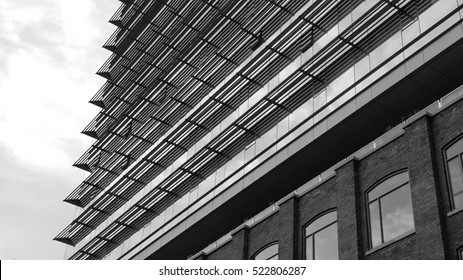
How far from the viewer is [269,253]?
31984 mm

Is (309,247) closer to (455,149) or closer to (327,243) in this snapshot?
(327,243)

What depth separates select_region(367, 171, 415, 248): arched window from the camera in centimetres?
2528

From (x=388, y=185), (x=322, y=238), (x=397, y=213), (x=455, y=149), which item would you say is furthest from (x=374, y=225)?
(x=455, y=149)

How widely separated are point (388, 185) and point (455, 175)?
10.6ft

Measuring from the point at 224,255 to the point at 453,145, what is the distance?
14.2 meters

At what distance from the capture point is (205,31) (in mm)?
45906

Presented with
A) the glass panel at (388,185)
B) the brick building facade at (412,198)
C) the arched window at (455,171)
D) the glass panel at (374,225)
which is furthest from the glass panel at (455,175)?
the glass panel at (374,225)

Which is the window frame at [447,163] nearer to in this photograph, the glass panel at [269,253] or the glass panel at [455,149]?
the glass panel at [455,149]

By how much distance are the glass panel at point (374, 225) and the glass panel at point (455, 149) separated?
367 cm

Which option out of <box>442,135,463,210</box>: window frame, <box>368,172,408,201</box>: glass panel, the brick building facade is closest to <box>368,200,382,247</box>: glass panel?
the brick building facade

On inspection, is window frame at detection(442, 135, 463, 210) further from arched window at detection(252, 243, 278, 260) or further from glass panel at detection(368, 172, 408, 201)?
arched window at detection(252, 243, 278, 260)

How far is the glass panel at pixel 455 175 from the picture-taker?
77.9 ft

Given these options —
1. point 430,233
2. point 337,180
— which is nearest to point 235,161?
point 337,180

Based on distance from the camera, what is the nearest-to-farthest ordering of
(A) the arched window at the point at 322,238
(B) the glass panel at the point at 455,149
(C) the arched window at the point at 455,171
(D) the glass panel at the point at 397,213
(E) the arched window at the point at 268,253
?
(C) the arched window at the point at 455,171 → (B) the glass panel at the point at 455,149 → (D) the glass panel at the point at 397,213 → (A) the arched window at the point at 322,238 → (E) the arched window at the point at 268,253
